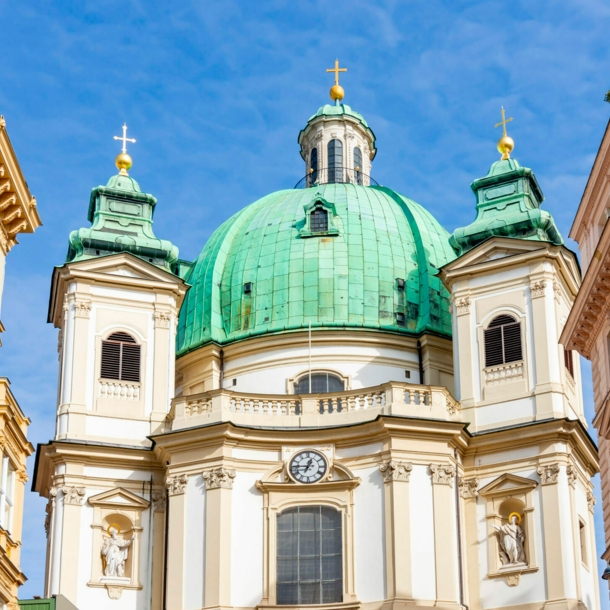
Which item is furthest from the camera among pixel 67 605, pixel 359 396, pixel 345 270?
pixel 345 270

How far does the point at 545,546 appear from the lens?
42750mm

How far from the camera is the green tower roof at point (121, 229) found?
49062mm

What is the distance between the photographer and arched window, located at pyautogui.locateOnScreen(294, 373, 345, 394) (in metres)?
48.8

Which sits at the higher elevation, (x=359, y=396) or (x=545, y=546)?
(x=359, y=396)

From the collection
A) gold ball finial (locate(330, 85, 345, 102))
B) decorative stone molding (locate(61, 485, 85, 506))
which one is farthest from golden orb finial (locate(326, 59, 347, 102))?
decorative stone molding (locate(61, 485, 85, 506))

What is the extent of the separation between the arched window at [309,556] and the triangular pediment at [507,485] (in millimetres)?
4535

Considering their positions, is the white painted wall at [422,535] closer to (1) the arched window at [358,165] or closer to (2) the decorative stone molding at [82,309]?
(2) the decorative stone molding at [82,309]

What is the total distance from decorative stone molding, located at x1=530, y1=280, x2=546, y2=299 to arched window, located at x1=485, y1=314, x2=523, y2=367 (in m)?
1.02

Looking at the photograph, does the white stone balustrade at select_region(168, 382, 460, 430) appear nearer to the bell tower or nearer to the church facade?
the church facade

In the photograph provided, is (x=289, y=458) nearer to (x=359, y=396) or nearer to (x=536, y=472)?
(x=359, y=396)

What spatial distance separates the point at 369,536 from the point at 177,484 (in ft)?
19.0

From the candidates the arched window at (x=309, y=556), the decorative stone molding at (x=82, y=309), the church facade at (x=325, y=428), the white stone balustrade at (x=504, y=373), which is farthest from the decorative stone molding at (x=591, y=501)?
the decorative stone molding at (x=82, y=309)

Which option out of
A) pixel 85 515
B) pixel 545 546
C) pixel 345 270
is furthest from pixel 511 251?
pixel 85 515

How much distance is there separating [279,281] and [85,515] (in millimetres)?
11372
